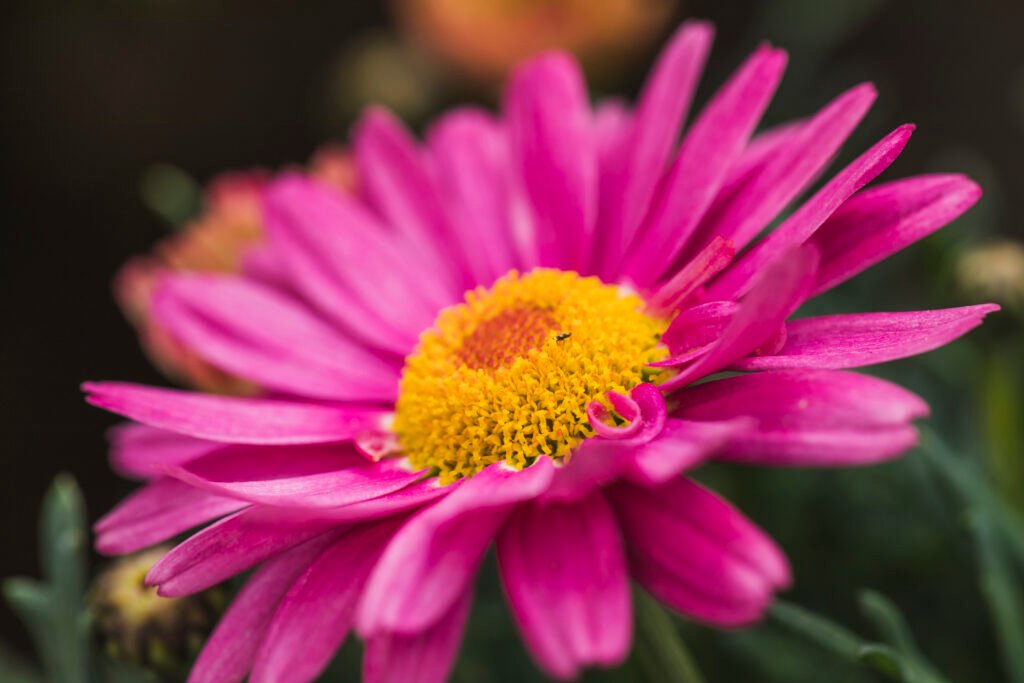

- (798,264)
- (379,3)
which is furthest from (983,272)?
Result: (379,3)

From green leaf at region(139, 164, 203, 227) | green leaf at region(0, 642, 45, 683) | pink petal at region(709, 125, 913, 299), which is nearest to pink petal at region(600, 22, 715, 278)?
pink petal at region(709, 125, 913, 299)

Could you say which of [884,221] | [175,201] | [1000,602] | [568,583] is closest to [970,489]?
[1000,602]

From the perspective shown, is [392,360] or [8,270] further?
[8,270]

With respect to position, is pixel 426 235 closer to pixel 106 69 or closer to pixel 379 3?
pixel 379 3

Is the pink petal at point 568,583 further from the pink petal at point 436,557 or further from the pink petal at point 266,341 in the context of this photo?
the pink petal at point 266,341

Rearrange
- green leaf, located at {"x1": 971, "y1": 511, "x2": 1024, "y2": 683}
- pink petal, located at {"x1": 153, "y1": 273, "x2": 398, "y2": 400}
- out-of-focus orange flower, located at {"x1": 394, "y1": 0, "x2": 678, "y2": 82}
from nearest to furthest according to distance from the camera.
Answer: green leaf, located at {"x1": 971, "y1": 511, "x2": 1024, "y2": 683}, pink petal, located at {"x1": 153, "y1": 273, "x2": 398, "y2": 400}, out-of-focus orange flower, located at {"x1": 394, "y1": 0, "x2": 678, "y2": 82}

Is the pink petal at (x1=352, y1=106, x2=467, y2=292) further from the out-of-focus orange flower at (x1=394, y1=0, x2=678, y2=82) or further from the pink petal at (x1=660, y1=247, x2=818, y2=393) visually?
the out-of-focus orange flower at (x1=394, y1=0, x2=678, y2=82)

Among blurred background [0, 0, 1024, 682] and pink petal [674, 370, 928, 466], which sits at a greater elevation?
pink petal [674, 370, 928, 466]
